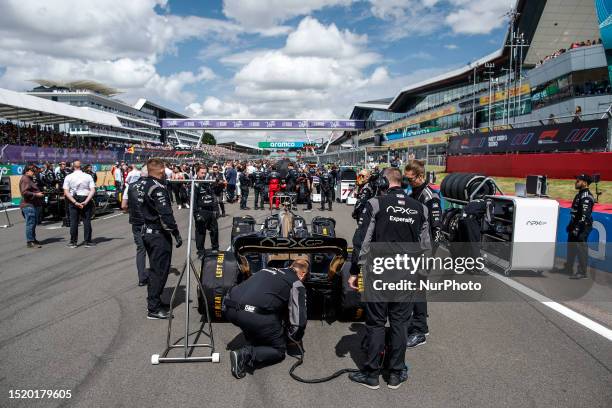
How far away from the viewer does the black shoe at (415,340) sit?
4.42 m

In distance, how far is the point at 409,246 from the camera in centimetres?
370

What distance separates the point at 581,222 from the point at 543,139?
32.4 feet

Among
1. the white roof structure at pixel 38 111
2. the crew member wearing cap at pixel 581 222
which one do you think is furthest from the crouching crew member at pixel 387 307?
the white roof structure at pixel 38 111

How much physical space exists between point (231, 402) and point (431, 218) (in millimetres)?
2870

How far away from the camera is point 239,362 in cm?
371

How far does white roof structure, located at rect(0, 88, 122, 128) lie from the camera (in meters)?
23.3

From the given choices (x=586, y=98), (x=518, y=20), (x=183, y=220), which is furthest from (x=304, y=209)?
(x=518, y=20)

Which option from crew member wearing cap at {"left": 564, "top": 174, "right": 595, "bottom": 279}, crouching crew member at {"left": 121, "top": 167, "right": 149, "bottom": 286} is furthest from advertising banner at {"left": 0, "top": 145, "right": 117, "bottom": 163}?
crew member wearing cap at {"left": 564, "top": 174, "right": 595, "bottom": 279}

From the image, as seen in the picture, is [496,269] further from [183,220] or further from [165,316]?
[183,220]

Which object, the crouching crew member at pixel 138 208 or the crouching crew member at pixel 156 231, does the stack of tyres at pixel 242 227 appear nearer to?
the crouching crew member at pixel 138 208

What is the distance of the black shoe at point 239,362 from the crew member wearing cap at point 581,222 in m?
5.78

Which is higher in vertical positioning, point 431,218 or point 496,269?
point 431,218

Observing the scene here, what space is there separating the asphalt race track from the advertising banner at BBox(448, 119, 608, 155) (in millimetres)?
9527

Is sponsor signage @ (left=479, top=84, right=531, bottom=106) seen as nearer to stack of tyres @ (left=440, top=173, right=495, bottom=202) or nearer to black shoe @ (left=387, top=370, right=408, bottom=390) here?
stack of tyres @ (left=440, top=173, right=495, bottom=202)
